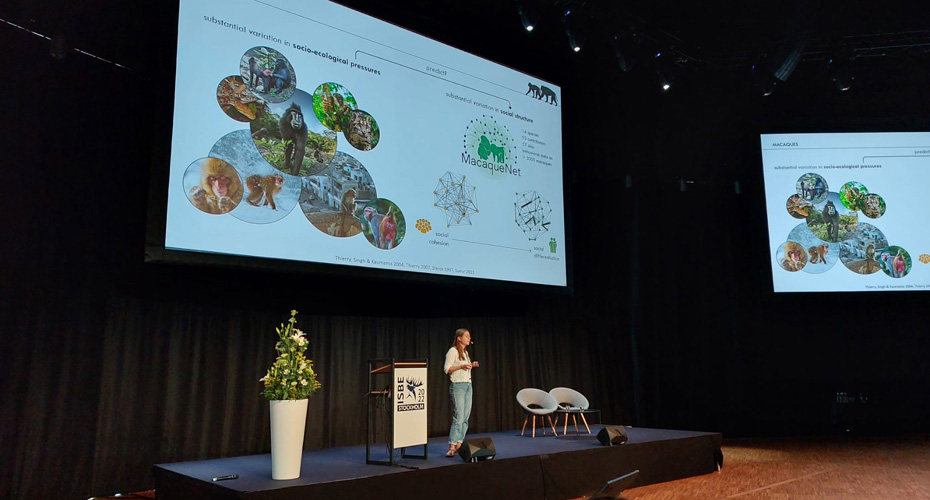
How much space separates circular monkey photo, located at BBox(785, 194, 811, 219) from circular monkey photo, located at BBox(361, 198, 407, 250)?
533 centimetres

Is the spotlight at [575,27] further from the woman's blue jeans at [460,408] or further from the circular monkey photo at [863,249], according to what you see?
the circular monkey photo at [863,249]

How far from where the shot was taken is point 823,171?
329 inches

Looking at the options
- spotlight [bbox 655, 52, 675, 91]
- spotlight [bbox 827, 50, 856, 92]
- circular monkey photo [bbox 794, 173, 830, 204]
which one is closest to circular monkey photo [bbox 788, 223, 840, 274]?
circular monkey photo [bbox 794, 173, 830, 204]

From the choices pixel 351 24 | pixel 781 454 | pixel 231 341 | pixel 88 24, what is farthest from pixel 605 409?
pixel 88 24

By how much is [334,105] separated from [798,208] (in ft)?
20.0

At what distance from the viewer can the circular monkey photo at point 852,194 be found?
8234 mm

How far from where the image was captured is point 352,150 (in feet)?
18.4

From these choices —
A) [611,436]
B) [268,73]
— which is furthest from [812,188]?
[268,73]

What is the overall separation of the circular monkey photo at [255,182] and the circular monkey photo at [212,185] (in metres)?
0.05

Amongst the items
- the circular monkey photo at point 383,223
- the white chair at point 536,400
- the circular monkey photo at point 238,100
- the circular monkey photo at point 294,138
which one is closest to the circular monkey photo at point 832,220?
the white chair at point 536,400

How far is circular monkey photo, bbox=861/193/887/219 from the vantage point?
26.9ft

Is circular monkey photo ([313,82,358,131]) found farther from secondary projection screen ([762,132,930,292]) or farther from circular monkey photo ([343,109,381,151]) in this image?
secondary projection screen ([762,132,930,292])

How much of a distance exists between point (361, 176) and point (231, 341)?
1.77 metres

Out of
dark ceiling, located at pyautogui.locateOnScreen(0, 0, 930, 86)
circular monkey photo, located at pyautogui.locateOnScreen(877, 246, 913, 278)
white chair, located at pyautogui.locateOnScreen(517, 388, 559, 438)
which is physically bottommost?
white chair, located at pyautogui.locateOnScreen(517, 388, 559, 438)
